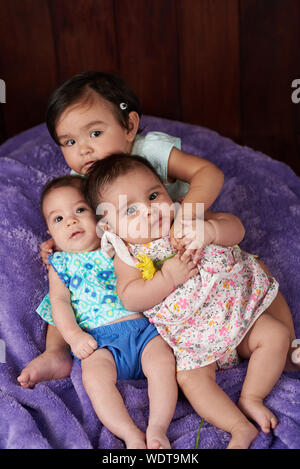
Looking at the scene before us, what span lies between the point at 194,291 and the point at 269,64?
112 cm

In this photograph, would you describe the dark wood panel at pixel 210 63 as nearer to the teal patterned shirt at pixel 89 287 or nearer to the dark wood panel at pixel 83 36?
the dark wood panel at pixel 83 36

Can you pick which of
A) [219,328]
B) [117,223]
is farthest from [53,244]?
[219,328]

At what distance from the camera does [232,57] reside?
6.36 ft

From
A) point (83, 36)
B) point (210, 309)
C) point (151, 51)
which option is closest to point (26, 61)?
point (83, 36)

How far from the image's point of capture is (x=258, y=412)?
107 centimetres

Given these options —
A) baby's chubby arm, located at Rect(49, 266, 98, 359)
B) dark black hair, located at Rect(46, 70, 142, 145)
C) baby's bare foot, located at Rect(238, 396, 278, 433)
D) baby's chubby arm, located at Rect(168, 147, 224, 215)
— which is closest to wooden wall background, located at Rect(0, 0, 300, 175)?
dark black hair, located at Rect(46, 70, 142, 145)

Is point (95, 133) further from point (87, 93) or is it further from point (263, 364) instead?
point (263, 364)

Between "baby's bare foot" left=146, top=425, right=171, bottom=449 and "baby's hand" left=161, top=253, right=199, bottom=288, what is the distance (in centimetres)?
30

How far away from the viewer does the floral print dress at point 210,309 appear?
1.18m

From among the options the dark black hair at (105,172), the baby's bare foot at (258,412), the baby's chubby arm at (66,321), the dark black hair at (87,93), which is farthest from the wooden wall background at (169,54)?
the baby's bare foot at (258,412)

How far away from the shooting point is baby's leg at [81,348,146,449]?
1045mm

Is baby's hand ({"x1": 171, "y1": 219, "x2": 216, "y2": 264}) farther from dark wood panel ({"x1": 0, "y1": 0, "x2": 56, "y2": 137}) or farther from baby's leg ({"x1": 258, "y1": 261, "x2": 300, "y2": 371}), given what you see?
dark wood panel ({"x1": 0, "y1": 0, "x2": 56, "y2": 137})

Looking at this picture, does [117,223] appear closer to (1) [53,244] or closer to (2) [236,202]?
(1) [53,244]

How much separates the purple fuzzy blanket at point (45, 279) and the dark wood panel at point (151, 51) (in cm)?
18
